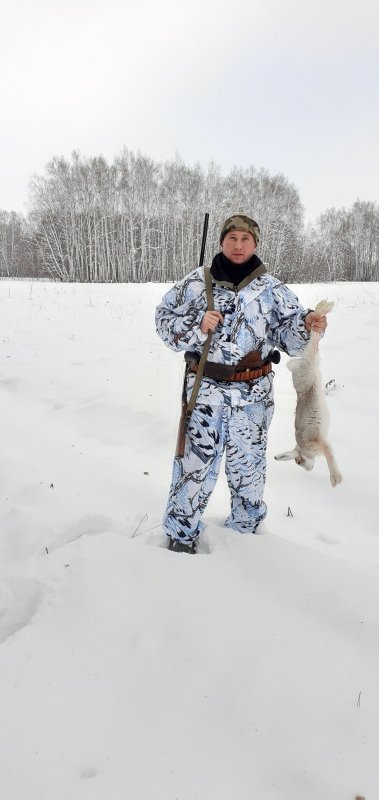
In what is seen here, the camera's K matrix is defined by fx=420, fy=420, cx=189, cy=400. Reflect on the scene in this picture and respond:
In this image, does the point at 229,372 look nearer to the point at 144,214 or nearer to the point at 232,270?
the point at 232,270

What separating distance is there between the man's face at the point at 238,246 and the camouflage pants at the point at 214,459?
2.86ft

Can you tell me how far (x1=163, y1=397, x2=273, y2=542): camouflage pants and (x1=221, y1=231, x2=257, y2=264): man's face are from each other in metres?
0.87

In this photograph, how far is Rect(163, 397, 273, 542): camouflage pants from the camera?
259cm

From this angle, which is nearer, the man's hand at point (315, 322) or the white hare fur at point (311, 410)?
the man's hand at point (315, 322)

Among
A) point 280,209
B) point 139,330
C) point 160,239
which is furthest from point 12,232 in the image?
point 139,330

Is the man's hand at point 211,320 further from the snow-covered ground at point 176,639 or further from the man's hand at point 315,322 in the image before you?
the snow-covered ground at point 176,639

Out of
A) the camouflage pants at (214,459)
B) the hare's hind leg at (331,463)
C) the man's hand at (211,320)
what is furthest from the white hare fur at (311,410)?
the man's hand at (211,320)

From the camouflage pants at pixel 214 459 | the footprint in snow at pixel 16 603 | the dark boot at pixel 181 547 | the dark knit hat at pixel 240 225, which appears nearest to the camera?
the footprint in snow at pixel 16 603

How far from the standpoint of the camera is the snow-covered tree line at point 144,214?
31.8 metres

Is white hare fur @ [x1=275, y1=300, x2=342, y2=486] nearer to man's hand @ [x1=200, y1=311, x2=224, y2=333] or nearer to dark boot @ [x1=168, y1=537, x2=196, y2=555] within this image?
man's hand @ [x1=200, y1=311, x2=224, y2=333]

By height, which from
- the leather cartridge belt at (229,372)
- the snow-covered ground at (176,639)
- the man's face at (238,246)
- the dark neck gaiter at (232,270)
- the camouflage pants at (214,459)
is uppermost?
the man's face at (238,246)

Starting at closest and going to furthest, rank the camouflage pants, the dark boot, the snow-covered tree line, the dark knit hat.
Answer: the dark knit hat → the camouflage pants → the dark boot → the snow-covered tree line

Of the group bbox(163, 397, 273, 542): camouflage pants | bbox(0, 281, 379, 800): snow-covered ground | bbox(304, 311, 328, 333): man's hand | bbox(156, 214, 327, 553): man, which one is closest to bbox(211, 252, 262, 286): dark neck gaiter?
bbox(156, 214, 327, 553): man

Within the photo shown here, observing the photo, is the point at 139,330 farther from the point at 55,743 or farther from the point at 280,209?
the point at 280,209
